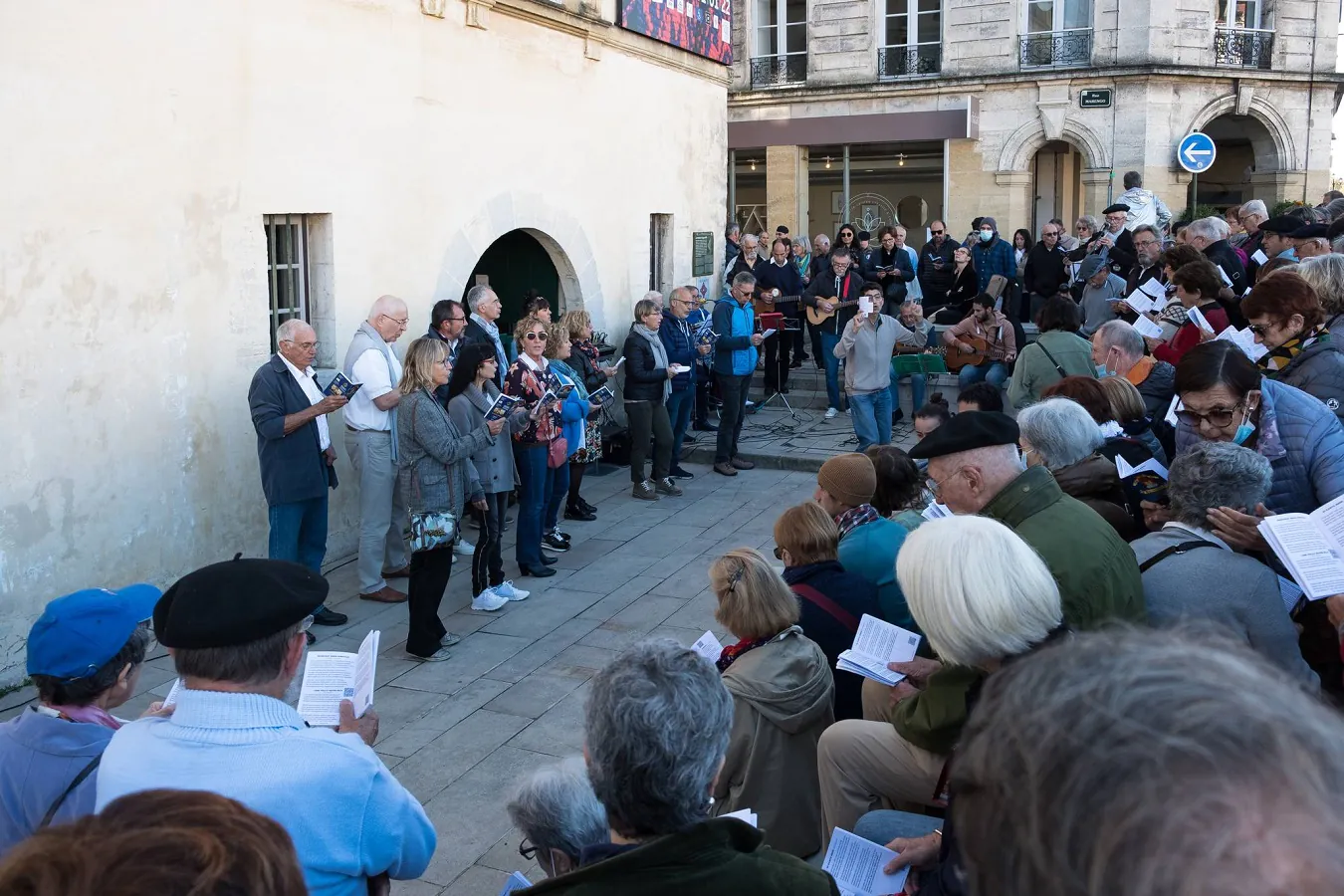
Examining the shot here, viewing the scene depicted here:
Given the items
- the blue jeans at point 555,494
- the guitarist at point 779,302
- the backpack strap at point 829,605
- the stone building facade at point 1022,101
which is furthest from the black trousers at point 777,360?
the stone building facade at point 1022,101

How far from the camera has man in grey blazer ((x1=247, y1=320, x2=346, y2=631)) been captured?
736 cm

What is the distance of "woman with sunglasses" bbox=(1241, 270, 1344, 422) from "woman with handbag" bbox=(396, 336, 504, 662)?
14.8ft

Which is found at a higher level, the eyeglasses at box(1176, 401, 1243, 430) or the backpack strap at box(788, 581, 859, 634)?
the eyeglasses at box(1176, 401, 1243, 430)

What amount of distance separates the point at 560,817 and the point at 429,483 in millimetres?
4200

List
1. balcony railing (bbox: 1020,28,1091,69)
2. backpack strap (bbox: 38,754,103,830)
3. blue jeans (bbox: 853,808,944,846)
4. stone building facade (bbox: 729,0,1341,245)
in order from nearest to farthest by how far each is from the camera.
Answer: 1. backpack strap (bbox: 38,754,103,830)
2. blue jeans (bbox: 853,808,944,846)
3. stone building facade (bbox: 729,0,1341,245)
4. balcony railing (bbox: 1020,28,1091,69)

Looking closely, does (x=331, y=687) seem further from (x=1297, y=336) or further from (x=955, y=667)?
(x=1297, y=336)

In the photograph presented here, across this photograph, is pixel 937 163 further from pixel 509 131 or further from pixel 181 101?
pixel 181 101

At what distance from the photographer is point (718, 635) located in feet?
24.7

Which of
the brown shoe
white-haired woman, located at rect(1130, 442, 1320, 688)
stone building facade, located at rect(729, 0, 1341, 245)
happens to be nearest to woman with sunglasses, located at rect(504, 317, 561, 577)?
the brown shoe

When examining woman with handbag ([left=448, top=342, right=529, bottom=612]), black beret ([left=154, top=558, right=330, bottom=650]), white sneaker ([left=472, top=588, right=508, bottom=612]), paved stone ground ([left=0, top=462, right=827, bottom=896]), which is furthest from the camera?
white sneaker ([left=472, top=588, right=508, bottom=612])

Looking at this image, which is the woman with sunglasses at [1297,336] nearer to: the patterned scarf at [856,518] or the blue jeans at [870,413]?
the patterned scarf at [856,518]

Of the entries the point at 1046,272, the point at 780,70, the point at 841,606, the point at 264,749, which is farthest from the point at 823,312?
the point at 780,70

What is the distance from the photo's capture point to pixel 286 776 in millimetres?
2389

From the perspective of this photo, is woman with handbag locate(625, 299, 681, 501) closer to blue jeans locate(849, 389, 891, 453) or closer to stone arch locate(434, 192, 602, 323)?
stone arch locate(434, 192, 602, 323)
